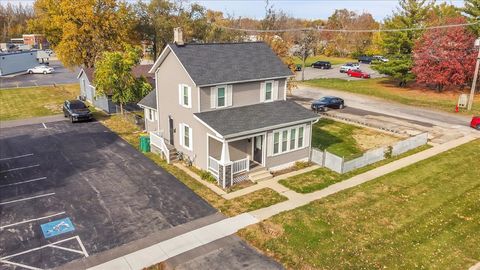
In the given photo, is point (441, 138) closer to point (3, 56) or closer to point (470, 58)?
point (470, 58)

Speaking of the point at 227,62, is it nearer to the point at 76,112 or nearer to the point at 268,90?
the point at 268,90

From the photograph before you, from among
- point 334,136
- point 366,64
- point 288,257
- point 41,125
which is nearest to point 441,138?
point 334,136

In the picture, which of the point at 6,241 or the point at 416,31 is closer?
the point at 6,241

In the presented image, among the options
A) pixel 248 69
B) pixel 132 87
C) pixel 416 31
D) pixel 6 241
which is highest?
pixel 416 31

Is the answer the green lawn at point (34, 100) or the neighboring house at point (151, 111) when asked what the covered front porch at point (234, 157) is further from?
the green lawn at point (34, 100)

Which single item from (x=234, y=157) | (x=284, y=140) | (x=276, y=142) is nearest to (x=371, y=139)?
(x=284, y=140)

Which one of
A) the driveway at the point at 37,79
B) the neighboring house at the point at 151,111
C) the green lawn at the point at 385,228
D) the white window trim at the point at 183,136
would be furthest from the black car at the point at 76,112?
the green lawn at the point at 385,228

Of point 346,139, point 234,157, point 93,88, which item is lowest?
point 346,139
